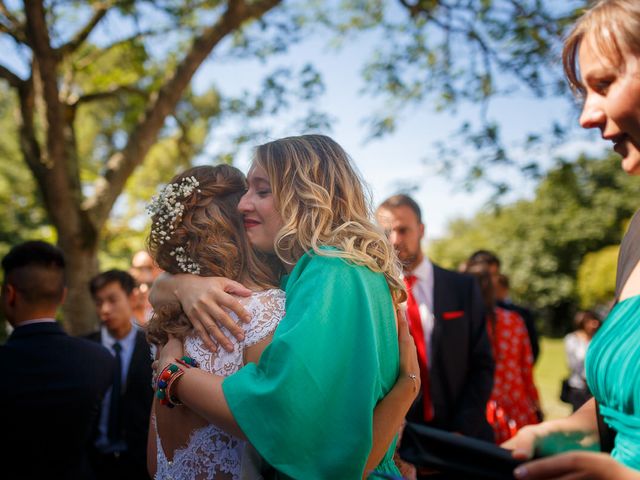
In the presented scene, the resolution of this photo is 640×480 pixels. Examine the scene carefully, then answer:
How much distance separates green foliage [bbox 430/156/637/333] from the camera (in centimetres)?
4119

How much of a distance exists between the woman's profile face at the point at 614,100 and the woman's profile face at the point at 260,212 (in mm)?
1103

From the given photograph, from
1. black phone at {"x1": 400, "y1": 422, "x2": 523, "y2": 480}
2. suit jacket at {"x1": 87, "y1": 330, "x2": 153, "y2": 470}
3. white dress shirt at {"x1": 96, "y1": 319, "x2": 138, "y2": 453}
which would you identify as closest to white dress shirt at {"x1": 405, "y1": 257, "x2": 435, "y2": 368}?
suit jacket at {"x1": 87, "y1": 330, "x2": 153, "y2": 470}

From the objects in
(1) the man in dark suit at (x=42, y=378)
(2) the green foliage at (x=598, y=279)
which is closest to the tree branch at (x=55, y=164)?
(1) the man in dark suit at (x=42, y=378)

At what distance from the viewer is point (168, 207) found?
2.28 metres

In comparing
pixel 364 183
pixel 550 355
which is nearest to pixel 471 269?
pixel 364 183

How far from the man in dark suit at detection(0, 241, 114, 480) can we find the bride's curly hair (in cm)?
123

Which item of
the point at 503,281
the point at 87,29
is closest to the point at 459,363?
the point at 503,281

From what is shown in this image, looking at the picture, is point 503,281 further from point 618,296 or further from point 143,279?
point 618,296

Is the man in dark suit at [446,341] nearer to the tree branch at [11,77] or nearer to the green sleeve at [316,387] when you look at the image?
the green sleeve at [316,387]

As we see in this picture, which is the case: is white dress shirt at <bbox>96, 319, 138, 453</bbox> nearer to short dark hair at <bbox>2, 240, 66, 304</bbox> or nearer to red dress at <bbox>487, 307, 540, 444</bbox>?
short dark hair at <bbox>2, 240, 66, 304</bbox>

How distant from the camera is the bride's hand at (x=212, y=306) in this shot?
1.99 m

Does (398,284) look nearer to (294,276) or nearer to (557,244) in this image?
(294,276)

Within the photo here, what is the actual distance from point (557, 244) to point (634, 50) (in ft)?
150

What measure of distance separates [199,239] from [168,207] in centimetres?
19
